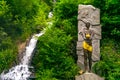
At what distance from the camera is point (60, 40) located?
2180cm

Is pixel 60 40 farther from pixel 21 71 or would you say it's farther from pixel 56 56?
pixel 21 71

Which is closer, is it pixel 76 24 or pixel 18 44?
pixel 76 24

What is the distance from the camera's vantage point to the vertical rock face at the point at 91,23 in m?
21.7

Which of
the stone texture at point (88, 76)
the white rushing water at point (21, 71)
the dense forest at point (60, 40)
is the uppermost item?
the dense forest at point (60, 40)

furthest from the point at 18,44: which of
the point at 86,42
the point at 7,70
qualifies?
the point at 86,42

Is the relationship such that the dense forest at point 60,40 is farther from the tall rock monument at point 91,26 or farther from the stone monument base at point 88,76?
the stone monument base at point 88,76

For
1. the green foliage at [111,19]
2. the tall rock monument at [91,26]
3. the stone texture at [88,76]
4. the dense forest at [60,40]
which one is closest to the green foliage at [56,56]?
the dense forest at [60,40]

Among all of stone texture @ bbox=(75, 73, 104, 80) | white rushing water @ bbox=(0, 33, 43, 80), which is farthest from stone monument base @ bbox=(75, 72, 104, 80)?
white rushing water @ bbox=(0, 33, 43, 80)

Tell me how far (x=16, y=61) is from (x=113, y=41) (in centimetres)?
449

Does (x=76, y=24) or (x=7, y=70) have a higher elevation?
(x=76, y=24)

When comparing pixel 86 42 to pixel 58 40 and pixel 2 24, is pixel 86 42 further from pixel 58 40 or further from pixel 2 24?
pixel 2 24

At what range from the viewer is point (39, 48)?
76.0 feet

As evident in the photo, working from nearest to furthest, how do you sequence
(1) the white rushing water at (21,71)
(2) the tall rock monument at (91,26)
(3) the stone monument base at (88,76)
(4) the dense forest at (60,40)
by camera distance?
(3) the stone monument base at (88,76) → (4) the dense forest at (60,40) → (2) the tall rock monument at (91,26) → (1) the white rushing water at (21,71)

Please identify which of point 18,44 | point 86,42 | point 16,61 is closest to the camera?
point 86,42
